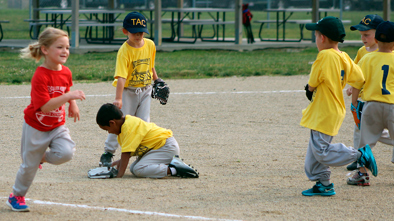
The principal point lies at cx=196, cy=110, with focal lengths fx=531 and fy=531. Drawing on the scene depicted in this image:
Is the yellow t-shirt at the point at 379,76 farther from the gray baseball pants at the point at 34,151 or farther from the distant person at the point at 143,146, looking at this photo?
the gray baseball pants at the point at 34,151

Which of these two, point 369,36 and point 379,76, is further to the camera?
A: point 369,36

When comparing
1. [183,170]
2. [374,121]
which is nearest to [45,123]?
[183,170]

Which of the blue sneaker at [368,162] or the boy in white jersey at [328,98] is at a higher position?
the boy in white jersey at [328,98]

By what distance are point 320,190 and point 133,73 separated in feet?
7.10

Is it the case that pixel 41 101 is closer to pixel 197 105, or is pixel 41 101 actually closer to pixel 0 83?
pixel 197 105

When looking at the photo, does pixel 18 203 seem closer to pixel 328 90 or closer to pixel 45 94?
pixel 45 94

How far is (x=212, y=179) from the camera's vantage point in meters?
4.94

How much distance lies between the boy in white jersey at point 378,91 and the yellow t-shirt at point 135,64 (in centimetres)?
205

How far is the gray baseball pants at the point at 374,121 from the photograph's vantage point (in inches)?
190

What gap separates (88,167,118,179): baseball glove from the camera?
191 inches

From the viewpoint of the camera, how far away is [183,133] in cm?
692

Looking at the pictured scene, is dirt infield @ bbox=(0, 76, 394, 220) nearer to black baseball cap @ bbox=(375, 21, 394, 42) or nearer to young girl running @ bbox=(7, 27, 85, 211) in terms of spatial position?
young girl running @ bbox=(7, 27, 85, 211)

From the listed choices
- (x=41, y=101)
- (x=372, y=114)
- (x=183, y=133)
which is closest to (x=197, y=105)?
(x=183, y=133)

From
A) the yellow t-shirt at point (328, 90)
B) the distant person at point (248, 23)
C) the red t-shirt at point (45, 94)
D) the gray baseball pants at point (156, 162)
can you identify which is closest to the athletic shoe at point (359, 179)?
the yellow t-shirt at point (328, 90)
